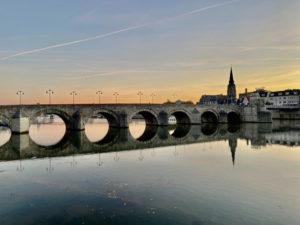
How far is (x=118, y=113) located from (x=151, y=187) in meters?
56.6

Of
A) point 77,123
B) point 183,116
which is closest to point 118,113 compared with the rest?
point 77,123

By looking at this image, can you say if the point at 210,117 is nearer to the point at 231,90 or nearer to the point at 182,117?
the point at 182,117

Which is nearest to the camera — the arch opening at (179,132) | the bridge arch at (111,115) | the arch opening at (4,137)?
the arch opening at (4,137)

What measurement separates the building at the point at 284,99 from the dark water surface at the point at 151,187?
124 metres

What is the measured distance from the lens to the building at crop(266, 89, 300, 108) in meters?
154

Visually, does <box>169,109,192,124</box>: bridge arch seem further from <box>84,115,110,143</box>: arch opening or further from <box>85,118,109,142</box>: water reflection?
<box>85,118,109,142</box>: water reflection

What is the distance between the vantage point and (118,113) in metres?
79.4

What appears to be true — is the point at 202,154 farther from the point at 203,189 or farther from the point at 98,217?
the point at 98,217

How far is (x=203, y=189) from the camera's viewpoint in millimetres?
22812

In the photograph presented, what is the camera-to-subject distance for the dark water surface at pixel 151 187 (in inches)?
682

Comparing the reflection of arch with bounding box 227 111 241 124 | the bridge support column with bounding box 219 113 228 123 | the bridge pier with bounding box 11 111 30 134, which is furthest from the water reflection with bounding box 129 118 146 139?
the reflection of arch with bounding box 227 111 241 124

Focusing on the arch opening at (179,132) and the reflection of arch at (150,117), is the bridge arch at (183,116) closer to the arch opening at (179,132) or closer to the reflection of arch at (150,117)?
the reflection of arch at (150,117)

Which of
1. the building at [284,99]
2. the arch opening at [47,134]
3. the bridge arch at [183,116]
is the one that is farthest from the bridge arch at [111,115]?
the building at [284,99]

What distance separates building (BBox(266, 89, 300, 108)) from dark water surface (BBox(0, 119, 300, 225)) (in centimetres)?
12450
